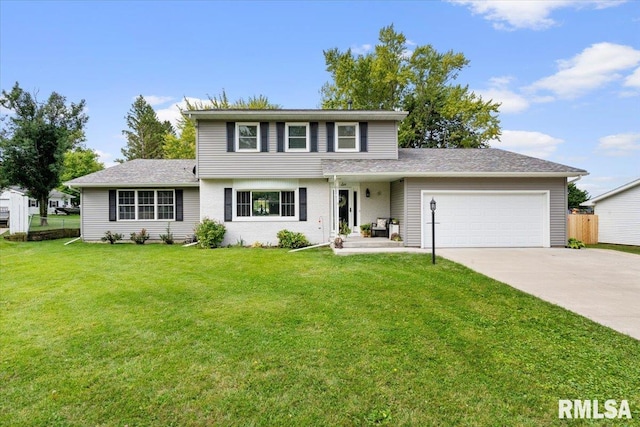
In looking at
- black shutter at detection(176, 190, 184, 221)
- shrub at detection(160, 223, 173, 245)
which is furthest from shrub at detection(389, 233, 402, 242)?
shrub at detection(160, 223, 173, 245)

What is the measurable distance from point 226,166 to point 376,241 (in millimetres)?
6433

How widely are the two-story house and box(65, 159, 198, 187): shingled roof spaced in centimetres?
6

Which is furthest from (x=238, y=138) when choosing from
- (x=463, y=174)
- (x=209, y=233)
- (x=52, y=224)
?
(x=52, y=224)

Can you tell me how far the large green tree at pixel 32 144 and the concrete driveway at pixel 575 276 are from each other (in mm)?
20750

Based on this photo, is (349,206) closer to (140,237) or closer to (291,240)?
A: (291,240)

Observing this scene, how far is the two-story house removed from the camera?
11445 millimetres

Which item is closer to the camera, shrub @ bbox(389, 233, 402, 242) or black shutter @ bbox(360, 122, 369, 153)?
shrub @ bbox(389, 233, 402, 242)

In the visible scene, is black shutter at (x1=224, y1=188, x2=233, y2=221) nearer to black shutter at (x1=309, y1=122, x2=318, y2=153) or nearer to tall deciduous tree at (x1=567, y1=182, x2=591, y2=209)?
black shutter at (x1=309, y1=122, x2=318, y2=153)

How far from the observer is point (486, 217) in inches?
456

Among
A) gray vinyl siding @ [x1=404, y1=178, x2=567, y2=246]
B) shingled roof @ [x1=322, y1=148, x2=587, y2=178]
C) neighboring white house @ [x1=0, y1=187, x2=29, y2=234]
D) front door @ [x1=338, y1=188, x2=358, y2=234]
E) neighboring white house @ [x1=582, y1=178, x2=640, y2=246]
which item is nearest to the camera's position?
shingled roof @ [x1=322, y1=148, x2=587, y2=178]

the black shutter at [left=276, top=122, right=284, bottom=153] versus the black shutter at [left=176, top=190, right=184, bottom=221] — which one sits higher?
the black shutter at [left=276, top=122, right=284, bottom=153]

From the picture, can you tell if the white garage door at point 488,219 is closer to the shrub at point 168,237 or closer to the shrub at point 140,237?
the shrub at point 168,237

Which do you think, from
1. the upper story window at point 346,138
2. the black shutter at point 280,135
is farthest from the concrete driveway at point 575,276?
the black shutter at point 280,135

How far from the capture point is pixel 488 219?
11578 millimetres
